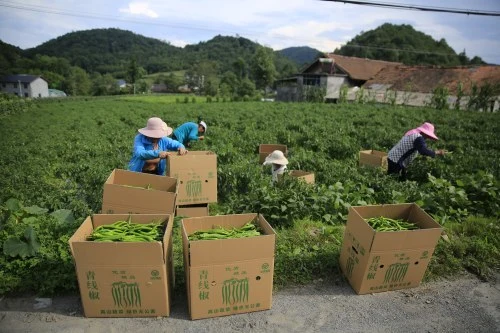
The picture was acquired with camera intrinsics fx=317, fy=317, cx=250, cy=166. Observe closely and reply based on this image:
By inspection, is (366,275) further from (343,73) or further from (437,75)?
(343,73)

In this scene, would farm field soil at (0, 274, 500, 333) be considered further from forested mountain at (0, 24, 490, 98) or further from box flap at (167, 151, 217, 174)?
forested mountain at (0, 24, 490, 98)

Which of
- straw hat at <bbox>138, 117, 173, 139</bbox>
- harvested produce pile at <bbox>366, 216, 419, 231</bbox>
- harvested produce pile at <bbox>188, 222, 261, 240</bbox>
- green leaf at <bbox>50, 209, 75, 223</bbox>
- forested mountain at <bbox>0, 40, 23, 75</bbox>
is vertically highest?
forested mountain at <bbox>0, 40, 23, 75</bbox>

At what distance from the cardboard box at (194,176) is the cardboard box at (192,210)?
14 centimetres

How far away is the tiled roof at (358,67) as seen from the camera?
4344 centimetres

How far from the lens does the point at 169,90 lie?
85.1 meters

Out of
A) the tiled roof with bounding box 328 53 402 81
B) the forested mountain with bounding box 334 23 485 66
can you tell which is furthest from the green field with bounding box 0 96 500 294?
the forested mountain with bounding box 334 23 485 66

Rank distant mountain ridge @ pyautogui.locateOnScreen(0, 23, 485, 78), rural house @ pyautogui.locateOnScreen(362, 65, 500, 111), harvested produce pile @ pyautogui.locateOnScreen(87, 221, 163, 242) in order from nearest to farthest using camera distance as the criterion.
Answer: harvested produce pile @ pyautogui.locateOnScreen(87, 221, 163, 242)
rural house @ pyautogui.locateOnScreen(362, 65, 500, 111)
distant mountain ridge @ pyautogui.locateOnScreen(0, 23, 485, 78)

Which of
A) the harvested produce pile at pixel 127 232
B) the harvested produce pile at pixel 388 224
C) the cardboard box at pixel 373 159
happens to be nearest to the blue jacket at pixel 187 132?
the harvested produce pile at pixel 127 232

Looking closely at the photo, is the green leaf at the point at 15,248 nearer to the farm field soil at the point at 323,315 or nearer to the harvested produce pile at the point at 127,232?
the farm field soil at the point at 323,315

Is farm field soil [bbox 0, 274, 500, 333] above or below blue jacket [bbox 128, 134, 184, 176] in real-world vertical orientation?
below

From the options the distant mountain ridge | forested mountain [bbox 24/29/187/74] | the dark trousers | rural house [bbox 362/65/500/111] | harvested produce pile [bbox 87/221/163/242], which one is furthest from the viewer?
the distant mountain ridge

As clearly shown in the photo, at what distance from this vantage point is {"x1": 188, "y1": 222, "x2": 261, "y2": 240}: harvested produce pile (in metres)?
3.24

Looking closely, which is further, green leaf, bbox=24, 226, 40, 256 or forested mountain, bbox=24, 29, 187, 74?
forested mountain, bbox=24, 29, 187, 74

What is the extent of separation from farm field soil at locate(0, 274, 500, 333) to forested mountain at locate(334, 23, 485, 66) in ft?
215
